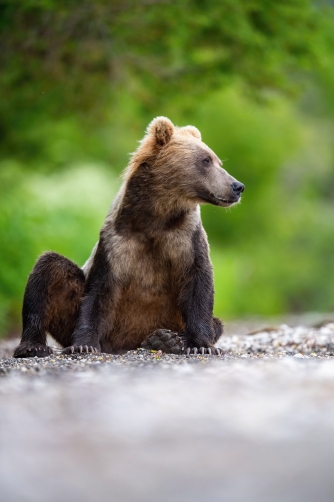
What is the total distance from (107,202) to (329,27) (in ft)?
29.5

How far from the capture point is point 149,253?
257 inches

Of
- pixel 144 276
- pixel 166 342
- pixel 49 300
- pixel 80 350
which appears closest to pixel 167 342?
pixel 166 342

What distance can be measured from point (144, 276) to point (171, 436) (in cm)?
328

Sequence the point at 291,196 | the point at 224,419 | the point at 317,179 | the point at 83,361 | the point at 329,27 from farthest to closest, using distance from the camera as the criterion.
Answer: the point at 317,179
the point at 291,196
the point at 329,27
the point at 83,361
the point at 224,419

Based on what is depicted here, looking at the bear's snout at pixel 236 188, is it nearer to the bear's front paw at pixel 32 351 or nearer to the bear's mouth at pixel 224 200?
the bear's mouth at pixel 224 200

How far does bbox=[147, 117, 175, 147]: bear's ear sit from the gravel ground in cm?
278

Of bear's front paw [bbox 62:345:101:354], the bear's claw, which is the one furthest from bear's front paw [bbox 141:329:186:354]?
bear's front paw [bbox 62:345:101:354]

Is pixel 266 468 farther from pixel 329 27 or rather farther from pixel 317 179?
pixel 317 179

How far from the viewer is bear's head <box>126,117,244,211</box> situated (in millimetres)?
6637

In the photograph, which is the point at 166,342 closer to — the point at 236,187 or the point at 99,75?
the point at 236,187

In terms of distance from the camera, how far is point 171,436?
3279 millimetres

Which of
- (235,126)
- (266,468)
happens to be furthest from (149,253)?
(235,126)

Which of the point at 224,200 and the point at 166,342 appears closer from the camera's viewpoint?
the point at 166,342

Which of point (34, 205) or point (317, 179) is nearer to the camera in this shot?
point (34, 205)
